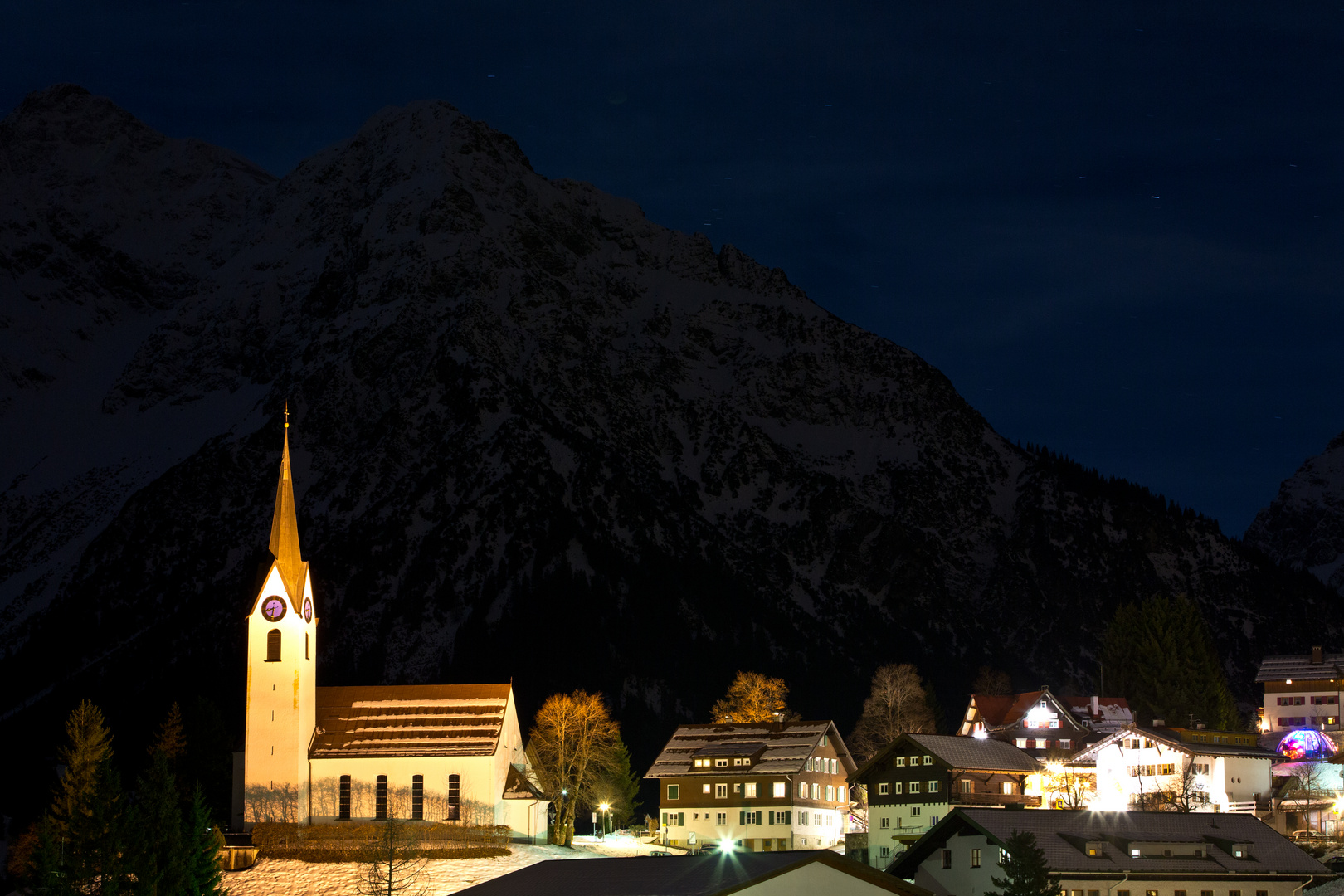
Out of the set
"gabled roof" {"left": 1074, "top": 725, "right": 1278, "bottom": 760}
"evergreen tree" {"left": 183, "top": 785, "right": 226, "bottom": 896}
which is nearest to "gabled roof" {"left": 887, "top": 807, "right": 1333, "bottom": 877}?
"gabled roof" {"left": 1074, "top": 725, "right": 1278, "bottom": 760}

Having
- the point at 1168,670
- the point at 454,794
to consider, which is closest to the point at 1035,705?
the point at 1168,670

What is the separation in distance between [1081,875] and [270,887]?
40.8m

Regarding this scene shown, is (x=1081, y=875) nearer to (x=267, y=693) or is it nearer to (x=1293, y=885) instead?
(x=1293, y=885)

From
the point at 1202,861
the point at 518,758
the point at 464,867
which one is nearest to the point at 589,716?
the point at 518,758

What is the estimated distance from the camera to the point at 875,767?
11075 centimetres

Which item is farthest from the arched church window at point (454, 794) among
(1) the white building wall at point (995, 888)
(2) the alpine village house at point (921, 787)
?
(1) the white building wall at point (995, 888)

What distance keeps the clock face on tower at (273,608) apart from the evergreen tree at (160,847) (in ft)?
63.6

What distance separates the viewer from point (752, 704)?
14088cm

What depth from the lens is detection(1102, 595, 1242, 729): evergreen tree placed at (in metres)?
149

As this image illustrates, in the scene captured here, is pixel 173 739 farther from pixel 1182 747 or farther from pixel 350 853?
pixel 1182 747

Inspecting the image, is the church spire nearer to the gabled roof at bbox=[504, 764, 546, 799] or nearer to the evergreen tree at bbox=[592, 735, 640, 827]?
the gabled roof at bbox=[504, 764, 546, 799]

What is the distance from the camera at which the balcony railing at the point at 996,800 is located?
→ 11021 centimetres

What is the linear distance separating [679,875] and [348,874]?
2886cm

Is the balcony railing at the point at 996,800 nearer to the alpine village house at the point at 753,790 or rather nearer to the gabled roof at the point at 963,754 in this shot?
the gabled roof at the point at 963,754
